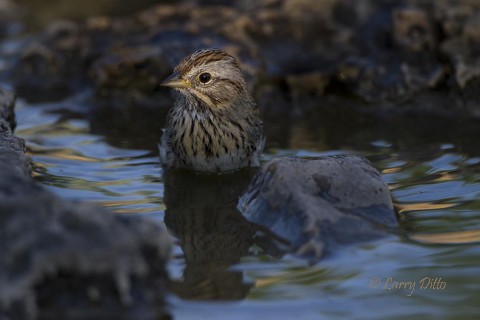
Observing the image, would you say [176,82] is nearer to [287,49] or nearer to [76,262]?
[287,49]

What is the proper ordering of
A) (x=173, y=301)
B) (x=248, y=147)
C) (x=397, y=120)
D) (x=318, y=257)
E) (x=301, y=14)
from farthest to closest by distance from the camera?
(x=301, y=14) < (x=397, y=120) < (x=248, y=147) < (x=318, y=257) < (x=173, y=301)

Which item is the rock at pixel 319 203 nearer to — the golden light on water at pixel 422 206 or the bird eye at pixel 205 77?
the golden light on water at pixel 422 206

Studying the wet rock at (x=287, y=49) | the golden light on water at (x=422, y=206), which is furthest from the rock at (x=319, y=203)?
the wet rock at (x=287, y=49)

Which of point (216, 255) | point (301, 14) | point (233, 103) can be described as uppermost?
point (301, 14)

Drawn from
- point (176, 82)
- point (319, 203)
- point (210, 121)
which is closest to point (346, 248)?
point (319, 203)

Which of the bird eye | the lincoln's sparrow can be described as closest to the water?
the lincoln's sparrow

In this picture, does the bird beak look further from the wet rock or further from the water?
the wet rock

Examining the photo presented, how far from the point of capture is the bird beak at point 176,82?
722 cm

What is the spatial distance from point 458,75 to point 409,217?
10.2 ft

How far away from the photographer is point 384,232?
5715 mm

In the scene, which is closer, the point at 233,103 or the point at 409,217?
the point at 409,217

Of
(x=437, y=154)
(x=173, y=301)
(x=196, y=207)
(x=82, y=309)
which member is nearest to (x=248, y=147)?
(x=196, y=207)

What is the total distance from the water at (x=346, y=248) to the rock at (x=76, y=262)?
1.13 ft

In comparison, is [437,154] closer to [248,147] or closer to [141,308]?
[248,147]
